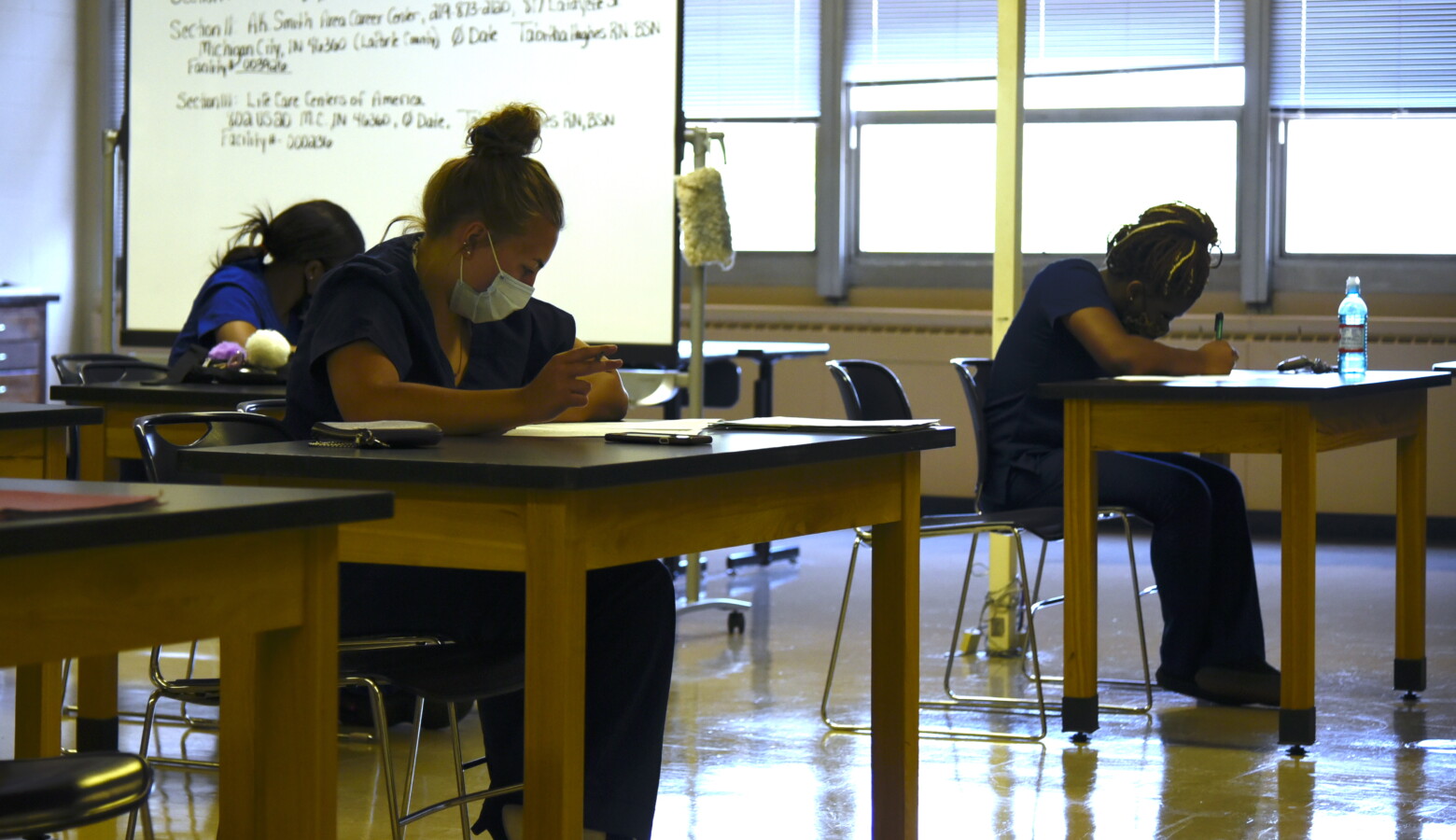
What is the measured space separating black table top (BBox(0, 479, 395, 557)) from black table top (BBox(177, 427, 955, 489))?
0.87ft

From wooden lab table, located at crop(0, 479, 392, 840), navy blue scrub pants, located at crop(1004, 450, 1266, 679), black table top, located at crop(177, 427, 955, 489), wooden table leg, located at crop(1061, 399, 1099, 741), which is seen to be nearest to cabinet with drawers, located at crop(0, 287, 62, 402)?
navy blue scrub pants, located at crop(1004, 450, 1266, 679)

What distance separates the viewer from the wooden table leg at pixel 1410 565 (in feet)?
12.2

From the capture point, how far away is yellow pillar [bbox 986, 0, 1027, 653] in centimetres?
419

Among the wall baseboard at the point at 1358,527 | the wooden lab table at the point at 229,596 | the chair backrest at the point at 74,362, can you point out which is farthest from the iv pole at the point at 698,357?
the wooden lab table at the point at 229,596

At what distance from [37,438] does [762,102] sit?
4.92 meters

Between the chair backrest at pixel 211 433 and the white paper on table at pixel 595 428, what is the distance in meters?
0.32

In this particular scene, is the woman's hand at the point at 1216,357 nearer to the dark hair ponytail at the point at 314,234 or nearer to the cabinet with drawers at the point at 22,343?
the dark hair ponytail at the point at 314,234

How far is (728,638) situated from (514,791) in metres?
2.34

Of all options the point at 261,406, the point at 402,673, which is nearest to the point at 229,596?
the point at 402,673

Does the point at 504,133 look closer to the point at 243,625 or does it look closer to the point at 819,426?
the point at 819,426

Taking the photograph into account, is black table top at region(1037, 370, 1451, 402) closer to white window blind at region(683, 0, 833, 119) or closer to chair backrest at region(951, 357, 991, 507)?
chair backrest at region(951, 357, 991, 507)

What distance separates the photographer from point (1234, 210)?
6453 mm

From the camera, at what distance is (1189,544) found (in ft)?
11.6

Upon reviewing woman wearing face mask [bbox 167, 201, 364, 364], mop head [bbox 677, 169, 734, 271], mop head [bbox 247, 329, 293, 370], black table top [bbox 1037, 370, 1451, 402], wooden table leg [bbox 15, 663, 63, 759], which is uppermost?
mop head [bbox 677, 169, 734, 271]
